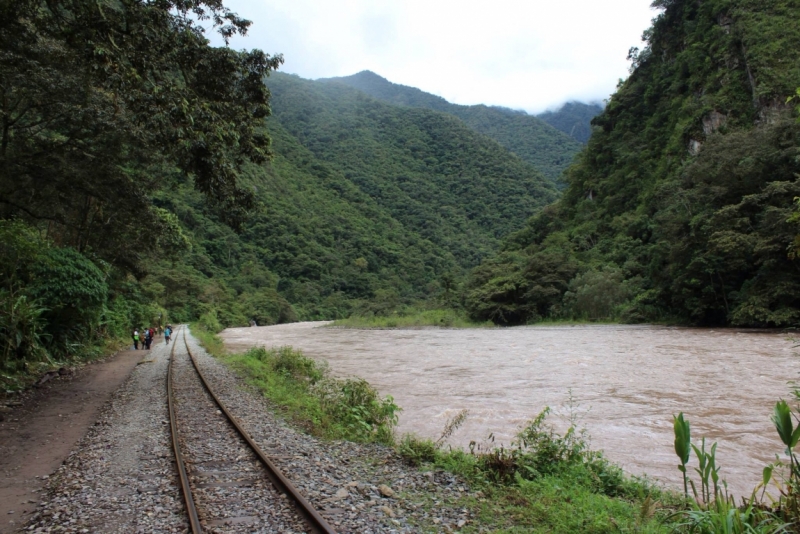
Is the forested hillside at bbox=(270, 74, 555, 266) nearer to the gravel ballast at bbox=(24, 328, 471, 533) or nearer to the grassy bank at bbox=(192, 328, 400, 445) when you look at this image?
the grassy bank at bbox=(192, 328, 400, 445)

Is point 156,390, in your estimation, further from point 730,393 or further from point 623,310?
point 623,310

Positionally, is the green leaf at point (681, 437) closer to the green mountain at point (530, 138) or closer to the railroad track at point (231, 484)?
the railroad track at point (231, 484)

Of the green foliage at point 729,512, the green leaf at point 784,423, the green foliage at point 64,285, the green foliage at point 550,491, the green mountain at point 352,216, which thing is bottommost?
the green foliage at point 550,491

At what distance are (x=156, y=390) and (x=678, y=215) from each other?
30400 mm

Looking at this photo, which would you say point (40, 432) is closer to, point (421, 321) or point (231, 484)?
point (231, 484)

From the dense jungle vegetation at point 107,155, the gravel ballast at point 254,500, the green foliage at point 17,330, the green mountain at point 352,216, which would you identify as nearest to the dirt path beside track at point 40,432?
the gravel ballast at point 254,500

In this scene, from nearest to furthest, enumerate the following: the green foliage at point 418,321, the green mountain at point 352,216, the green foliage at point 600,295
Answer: the green foliage at point 600,295 < the green foliage at point 418,321 < the green mountain at point 352,216

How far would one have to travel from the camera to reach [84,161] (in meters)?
12.1

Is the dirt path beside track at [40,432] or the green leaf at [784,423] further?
the dirt path beside track at [40,432]

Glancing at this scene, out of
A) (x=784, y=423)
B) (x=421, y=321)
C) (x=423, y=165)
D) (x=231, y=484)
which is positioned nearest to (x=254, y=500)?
(x=231, y=484)

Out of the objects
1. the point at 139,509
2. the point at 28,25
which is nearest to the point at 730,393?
the point at 139,509

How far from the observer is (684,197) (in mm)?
29688

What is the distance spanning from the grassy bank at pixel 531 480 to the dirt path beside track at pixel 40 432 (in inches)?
140

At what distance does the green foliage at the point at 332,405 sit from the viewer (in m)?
7.64
